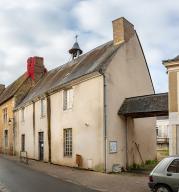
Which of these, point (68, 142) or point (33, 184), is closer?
point (33, 184)

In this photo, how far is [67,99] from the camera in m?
25.0

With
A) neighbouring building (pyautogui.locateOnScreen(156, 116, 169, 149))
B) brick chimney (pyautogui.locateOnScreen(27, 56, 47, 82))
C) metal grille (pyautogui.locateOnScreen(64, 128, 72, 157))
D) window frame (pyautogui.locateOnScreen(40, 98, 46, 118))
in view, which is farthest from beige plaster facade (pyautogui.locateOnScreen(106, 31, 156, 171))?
neighbouring building (pyautogui.locateOnScreen(156, 116, 169, 149))

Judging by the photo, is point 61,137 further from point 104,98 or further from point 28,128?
point 28,128

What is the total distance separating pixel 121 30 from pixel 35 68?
710 inches

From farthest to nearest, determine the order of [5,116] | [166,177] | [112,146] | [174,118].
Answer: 1. [5,116]
2. [112,146]
3. [174,118]
4. [166,177]

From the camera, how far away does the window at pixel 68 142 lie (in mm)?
24120

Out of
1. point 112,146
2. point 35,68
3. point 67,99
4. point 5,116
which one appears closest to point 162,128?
point 35,68

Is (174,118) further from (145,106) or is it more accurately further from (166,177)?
(166,177)

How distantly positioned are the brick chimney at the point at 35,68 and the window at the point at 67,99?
15.4 metres

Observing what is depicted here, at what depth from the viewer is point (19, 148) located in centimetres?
3616

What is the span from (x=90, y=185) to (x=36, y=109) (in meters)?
15.3

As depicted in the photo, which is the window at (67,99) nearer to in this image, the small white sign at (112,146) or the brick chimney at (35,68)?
the small white sign at (112,146)

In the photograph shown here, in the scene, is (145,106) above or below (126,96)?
below

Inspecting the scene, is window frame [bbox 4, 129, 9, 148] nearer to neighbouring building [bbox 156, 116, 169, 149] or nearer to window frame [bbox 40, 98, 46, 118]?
window frame [bbox 40, 98, 46, 118]
